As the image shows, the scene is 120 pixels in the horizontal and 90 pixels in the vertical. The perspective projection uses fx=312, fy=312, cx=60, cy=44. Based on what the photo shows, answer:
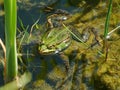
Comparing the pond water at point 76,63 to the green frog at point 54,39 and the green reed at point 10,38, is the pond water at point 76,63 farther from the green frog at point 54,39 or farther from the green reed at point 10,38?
the green reed at point 10,38

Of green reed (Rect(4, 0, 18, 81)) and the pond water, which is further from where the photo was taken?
the pond water

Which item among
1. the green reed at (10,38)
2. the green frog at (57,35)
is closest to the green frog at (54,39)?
the green frog at (57,35)

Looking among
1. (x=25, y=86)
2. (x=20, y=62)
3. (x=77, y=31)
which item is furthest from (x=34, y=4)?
(x=25, y=86)

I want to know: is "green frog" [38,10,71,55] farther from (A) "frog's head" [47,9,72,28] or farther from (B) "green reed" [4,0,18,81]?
(B) "green reed" [4,0,18,81]

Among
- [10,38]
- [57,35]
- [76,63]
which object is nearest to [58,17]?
[57,35]

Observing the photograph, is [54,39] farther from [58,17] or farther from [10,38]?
[10,38]

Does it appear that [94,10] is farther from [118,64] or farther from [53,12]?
[118,64]

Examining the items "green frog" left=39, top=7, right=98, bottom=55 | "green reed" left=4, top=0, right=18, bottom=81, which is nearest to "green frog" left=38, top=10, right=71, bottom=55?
"green frog" left=39, top=7, right=98, bottom=55
